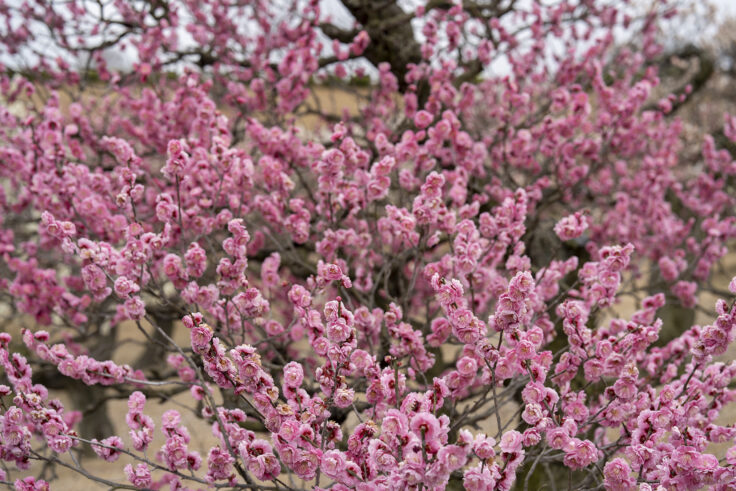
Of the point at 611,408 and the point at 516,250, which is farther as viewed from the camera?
the point at 516,250

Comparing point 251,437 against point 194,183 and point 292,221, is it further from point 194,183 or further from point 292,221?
point 194,183

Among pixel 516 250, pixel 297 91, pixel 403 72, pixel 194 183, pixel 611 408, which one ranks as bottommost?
pixel 611 408

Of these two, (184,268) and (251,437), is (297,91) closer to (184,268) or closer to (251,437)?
(184,268)

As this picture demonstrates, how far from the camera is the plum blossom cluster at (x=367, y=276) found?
1.94 meters

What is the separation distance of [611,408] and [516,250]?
87 cm

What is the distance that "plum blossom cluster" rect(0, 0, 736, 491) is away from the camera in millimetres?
1943

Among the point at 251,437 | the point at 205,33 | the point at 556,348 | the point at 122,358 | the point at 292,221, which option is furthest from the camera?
the point at 122,358

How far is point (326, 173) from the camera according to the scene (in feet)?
9.61

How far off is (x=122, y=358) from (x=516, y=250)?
335 inches

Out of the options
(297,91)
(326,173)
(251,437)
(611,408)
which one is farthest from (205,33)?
(611,408)

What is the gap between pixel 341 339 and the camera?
189 centimetres

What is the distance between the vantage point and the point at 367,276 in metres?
3.35

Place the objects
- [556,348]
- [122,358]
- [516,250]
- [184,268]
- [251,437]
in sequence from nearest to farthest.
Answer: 1. [251,437]
2. [184,268]
3. [516,250]
4. [556,348]
5. [122,358]

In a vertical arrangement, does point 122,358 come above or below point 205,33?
below
